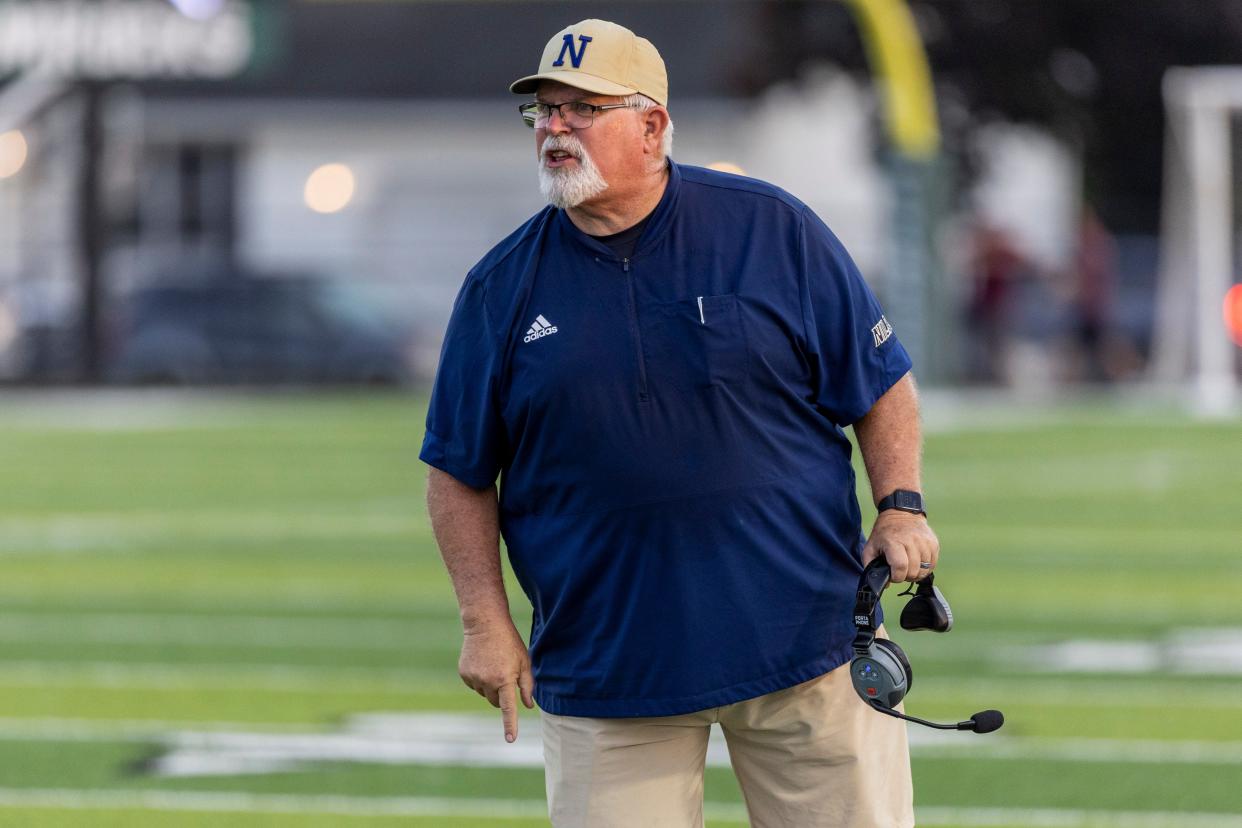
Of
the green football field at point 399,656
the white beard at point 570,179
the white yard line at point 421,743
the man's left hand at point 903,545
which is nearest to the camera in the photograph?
the white beard at point 570,179

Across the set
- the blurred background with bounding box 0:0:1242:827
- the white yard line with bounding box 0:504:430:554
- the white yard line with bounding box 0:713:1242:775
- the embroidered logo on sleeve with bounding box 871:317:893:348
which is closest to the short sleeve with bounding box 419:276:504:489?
the embroidered logo on sleeve with bounding box 871:317:893:348

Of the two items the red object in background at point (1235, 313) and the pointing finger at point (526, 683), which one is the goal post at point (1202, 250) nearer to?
the red object in background at point (1235, 313)

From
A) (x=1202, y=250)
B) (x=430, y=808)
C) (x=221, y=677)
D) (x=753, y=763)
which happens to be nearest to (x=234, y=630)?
(x=221, y=677)

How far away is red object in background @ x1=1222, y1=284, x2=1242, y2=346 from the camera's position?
2867 centimetres

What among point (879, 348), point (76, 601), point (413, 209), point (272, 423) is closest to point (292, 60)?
point (413, 209)

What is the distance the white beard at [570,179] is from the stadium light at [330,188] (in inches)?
1557

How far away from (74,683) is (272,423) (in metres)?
16.3

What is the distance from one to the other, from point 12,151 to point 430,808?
112ft

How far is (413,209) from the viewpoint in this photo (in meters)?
43.1

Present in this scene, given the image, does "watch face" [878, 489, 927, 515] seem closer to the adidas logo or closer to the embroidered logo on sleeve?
the embroidered logo on sleeve

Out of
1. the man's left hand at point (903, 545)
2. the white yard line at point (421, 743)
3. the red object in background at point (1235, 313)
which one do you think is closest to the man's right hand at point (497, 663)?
the man's left hand at point (903, 545)

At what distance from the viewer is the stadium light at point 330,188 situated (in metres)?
43.8

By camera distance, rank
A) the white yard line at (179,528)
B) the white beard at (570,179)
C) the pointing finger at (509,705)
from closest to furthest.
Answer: the white beard at (570,179)
the pointing finger at (509,705)
the white yard line at (179,528)

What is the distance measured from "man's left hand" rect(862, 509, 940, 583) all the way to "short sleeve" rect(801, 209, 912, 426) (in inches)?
7.9
